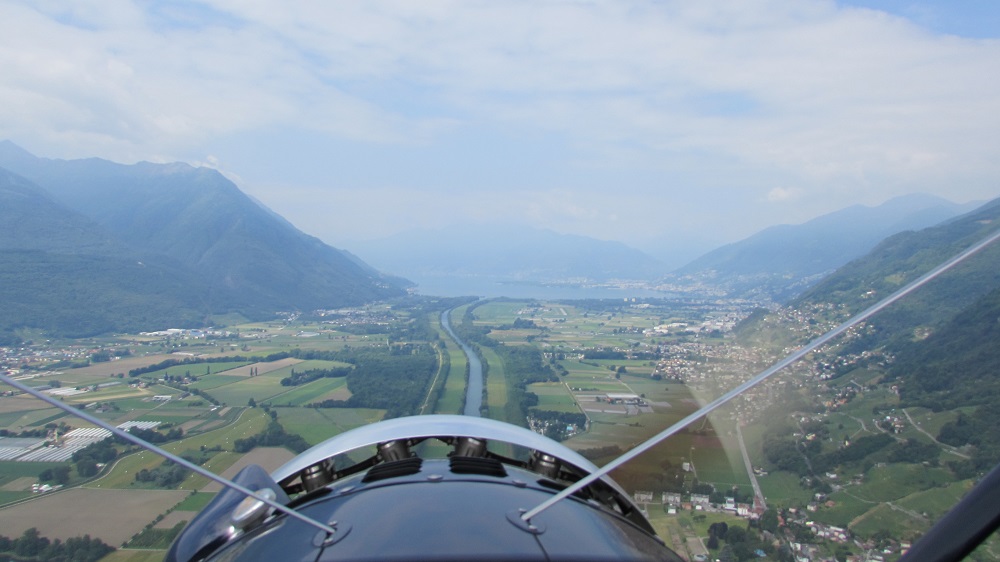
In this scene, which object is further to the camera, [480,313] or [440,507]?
[480,313]

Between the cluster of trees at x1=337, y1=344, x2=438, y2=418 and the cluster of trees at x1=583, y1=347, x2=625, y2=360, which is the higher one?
the cluster of trees at x1=337, y1=344, x2=438, y2=418

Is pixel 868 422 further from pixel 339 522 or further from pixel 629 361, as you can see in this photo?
pixel 629 361

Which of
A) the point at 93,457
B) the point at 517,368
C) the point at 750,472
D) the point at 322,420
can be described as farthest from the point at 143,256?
the point at 750,472

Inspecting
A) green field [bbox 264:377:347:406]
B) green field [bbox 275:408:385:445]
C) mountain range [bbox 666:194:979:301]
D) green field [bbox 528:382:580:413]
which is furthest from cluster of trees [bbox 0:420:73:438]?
mountain range [bbox 666:194:979:301]

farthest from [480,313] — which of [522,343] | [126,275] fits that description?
[126,275]

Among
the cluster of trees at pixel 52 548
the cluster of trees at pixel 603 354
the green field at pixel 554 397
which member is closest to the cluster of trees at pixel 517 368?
the green field at pixel 554 397

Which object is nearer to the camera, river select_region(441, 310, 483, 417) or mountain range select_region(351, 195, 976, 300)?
river select_region(441, 310, 483, 417)

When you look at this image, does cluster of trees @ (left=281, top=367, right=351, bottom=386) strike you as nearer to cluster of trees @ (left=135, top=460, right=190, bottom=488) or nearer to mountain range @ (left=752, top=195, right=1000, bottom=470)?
cluster of trees @ (left=135, top=460, right=190, bottom=488)

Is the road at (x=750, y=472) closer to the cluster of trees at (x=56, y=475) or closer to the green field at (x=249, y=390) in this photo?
the cluster of trees at (x=56, y=475)
